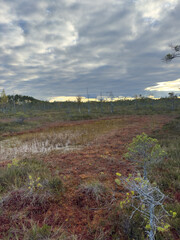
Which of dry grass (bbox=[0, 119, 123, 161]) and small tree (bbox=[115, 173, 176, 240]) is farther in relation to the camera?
dry grass (bbox=[0, 119, 123, 161])

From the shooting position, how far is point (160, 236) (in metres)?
2.32

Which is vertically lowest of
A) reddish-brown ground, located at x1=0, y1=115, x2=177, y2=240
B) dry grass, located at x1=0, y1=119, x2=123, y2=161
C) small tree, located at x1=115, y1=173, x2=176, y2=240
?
dry grass, located at x1=0, y1=119, x2=123, y2=161

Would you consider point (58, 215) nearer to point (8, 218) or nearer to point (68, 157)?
point (8, 218)

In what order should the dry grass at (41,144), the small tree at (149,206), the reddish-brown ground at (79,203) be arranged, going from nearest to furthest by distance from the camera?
the small tree at (149,206)
the reddish-brown ground at (79,203)
the dry grass at (41,144)

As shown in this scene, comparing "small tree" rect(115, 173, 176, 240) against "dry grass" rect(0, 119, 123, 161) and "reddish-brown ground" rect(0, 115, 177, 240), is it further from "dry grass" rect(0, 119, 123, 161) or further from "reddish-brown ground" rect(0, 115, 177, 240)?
"dry grass" rect(0, 119, 123, 161)

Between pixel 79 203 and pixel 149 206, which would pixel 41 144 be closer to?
pixel 79 203

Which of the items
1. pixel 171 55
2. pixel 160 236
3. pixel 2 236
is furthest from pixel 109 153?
pixel 171 55

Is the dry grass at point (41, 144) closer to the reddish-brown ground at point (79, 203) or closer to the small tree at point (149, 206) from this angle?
the reddish-brown ground at point (79, 203)

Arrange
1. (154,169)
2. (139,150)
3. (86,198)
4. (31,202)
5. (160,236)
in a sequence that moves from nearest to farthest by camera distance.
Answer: (160,236) < (31,202) < (86,198) < (139,150) < (154,169)

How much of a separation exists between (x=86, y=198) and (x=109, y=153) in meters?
3.77

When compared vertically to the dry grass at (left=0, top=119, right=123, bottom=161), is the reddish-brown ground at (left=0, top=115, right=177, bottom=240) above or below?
above

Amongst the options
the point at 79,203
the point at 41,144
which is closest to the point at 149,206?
the point at 79,203

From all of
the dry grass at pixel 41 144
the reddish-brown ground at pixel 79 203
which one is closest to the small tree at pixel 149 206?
the reddish-brown ground at pixel 79 203

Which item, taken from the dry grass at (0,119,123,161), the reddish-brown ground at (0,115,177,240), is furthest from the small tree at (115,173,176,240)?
the dry grass at (0,119,123,161)
